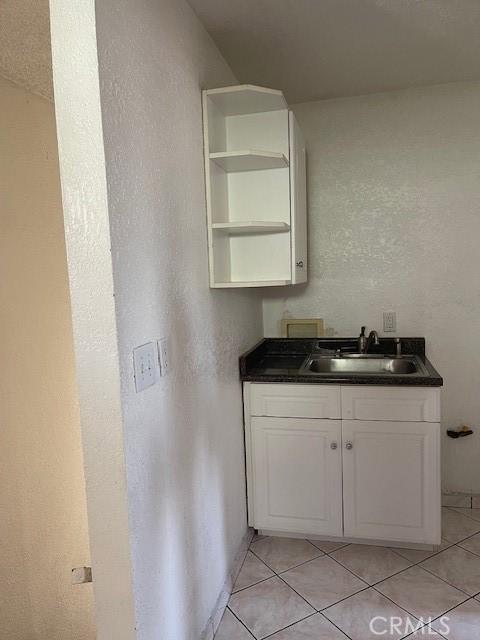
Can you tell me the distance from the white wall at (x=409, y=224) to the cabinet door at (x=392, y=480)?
65cm

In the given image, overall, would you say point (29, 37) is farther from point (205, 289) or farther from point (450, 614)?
point (450, 614)

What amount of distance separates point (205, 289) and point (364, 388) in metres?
0.86

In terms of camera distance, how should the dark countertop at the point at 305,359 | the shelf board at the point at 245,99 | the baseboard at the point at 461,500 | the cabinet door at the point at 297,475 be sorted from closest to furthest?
the shelf board at the point at 245,99 < the dark countertop at the point at 305,359 < the cabinet door at the point at 297,475 < the baseboard at the point at 461,500

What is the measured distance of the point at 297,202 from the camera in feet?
7.29

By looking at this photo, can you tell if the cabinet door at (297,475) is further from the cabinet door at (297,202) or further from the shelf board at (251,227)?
the shelf board at (251,227)

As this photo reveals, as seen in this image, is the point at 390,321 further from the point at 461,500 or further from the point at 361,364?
the point at 461,500

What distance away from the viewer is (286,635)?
170 cm

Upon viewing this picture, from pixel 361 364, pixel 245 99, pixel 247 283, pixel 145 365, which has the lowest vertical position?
pixel 361 364

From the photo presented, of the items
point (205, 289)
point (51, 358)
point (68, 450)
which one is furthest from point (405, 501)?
point (51, 358)

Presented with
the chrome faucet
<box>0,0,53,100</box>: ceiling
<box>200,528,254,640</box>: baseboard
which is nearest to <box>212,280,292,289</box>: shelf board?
the chrome faucet

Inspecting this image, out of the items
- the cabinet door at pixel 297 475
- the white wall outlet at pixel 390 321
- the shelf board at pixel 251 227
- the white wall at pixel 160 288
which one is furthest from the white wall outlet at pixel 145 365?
the white wall outlet at pixel 390 321

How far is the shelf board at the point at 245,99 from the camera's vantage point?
1804 mm

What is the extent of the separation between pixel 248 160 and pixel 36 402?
1.29m

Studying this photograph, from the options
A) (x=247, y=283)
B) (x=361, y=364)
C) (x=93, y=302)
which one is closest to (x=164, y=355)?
(x=93, y=302)
